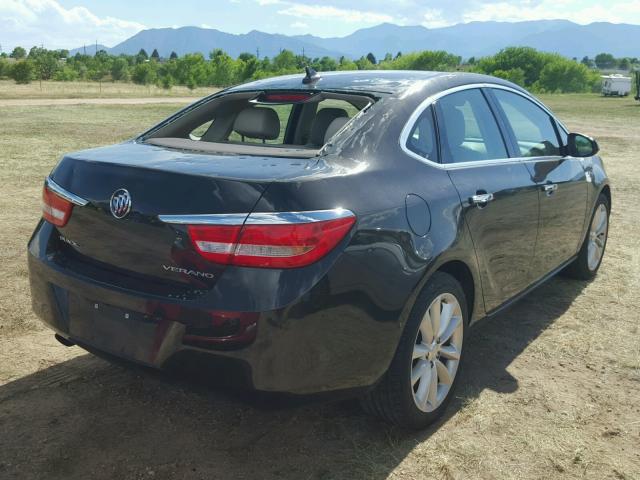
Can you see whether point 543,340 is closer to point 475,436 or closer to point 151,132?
point 475,436

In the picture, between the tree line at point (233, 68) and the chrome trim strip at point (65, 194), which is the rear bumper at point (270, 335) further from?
the tree line at point (233, 68)

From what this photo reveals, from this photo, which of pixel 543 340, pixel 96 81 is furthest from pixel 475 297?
pixel 96 81

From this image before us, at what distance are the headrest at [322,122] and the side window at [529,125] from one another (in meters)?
1.09

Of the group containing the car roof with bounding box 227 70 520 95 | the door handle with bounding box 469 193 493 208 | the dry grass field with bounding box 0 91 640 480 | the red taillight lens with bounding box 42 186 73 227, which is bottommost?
the dry grass field with bounding box 0 91 640 480

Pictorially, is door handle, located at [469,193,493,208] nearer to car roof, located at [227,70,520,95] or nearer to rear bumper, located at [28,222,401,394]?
car roof, located at [227,70,520,95]

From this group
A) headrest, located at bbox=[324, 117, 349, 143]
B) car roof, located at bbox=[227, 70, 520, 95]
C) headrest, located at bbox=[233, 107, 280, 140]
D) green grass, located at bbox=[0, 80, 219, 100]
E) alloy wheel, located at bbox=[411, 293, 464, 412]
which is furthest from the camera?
green grass, located at bbox=[0, 80, 219, 100]

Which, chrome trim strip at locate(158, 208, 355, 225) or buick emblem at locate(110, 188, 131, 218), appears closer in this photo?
chrome trim strip at locate(158, 208, 355, 225)

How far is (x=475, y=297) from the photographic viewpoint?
3309 mm

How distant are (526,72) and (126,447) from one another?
102m

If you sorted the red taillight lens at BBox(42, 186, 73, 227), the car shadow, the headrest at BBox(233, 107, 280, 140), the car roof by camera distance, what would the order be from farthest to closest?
the headrest at BBox(233, 107, 280, 140) < the car roof < the red taillight lens at BBox(42, 186, 73, 227) < the car shadow

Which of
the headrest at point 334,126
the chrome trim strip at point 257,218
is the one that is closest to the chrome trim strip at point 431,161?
the headrest at point 334,126

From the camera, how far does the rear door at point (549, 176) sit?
3.95 m

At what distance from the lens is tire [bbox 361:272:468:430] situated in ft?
9.02

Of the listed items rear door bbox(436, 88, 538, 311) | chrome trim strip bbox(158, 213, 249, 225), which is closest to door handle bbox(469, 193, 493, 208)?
rear door bbox(436, 88, 538, 311)
